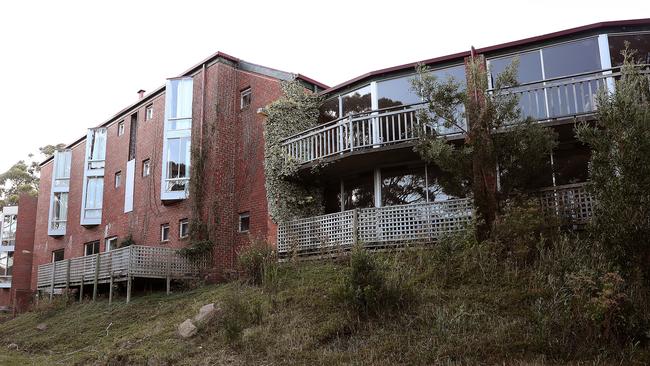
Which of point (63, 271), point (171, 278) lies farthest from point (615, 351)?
point (63, 271)

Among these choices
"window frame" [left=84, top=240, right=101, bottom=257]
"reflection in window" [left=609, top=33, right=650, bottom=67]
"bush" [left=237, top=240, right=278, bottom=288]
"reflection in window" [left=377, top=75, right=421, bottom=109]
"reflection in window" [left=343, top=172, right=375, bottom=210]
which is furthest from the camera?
"window frame" [left=84, top=240, right=101, bottom=257]

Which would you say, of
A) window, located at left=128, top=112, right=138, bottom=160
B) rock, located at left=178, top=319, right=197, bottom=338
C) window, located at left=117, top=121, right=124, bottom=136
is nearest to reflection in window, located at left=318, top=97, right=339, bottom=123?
rock, located at left=178, top=319, right=197, bottom=338

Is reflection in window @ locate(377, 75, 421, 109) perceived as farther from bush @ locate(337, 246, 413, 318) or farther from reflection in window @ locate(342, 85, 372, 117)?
bush @ locate(337, 246, 413, 318)

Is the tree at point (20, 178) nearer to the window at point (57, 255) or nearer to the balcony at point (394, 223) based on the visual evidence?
the window at point (57, 255)

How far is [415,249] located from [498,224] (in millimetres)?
2120

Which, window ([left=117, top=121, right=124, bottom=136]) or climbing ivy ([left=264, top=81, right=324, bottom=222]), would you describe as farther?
window ([left=117, top=121, right=124, bottom=136])

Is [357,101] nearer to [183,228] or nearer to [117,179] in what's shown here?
[183,228]

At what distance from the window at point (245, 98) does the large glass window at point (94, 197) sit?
36.1 ft

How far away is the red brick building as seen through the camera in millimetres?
20859

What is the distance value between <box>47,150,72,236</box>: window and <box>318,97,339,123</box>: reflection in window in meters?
19.6

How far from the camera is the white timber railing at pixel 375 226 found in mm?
14000

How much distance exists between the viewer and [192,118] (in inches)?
910

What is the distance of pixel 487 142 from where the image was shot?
41.0 feet

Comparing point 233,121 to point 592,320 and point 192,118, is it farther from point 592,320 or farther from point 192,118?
point 592,320
